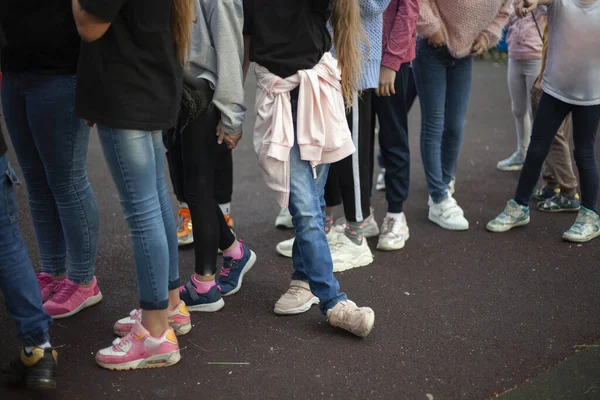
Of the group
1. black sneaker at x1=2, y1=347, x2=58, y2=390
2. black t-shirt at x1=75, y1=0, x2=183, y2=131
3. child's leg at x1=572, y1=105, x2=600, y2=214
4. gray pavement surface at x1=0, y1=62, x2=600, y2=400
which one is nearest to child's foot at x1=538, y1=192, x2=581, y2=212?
gray pavement surface at x1=0, y1=62, x2=600, y2=400

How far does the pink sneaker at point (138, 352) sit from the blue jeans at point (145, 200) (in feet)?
0.48

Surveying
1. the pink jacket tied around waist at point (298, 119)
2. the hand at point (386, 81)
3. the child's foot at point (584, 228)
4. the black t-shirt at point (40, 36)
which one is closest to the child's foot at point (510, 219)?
the child's foot at point (584, 228)

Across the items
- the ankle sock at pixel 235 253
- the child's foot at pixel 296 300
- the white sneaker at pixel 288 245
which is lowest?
the white sneaker at pixel 288 245

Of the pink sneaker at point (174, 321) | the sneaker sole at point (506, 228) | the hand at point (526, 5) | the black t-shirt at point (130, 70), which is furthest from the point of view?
the sneaker sole at point (506, 228)

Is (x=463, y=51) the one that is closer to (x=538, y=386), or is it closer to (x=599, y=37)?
(x=599, y=37)

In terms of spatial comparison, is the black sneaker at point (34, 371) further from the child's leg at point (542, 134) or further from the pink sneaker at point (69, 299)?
the child's leg at point (542, 134)

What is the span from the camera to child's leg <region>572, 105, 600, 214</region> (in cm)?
457

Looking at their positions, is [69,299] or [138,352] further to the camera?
[69,299]

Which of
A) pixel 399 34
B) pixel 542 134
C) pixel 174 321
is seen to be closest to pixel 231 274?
pixel 174 321

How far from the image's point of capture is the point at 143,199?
9.82 ft

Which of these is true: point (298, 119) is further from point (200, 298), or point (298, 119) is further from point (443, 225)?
point (443, 225)

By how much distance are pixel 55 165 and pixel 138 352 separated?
976 millimetres

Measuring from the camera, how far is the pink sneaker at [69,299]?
3.67m

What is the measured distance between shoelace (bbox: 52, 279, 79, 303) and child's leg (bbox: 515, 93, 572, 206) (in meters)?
3.01
